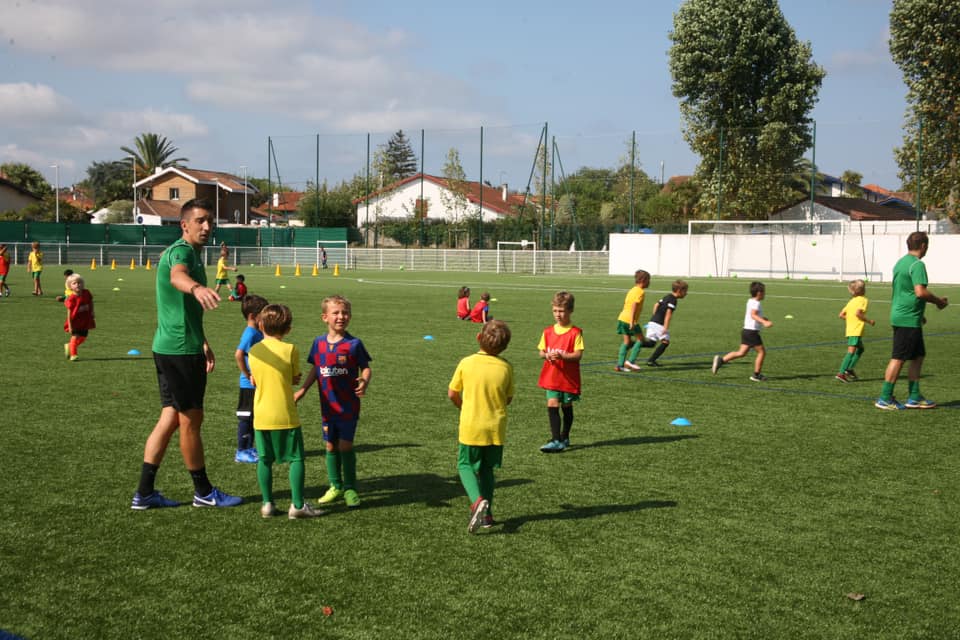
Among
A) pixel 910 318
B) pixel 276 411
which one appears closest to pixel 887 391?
pixel 910 318

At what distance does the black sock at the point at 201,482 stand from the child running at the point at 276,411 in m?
0.53

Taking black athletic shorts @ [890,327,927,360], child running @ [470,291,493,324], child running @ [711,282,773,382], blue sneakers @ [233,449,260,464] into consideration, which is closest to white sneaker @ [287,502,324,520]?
blue sneakers @ [233,449,260,464]

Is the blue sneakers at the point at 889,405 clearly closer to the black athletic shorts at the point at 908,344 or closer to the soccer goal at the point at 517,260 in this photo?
the black athletic shorts at the point at 908,344

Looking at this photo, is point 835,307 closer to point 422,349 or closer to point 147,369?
point 422,349

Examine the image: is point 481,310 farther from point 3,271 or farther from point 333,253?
point 333,253

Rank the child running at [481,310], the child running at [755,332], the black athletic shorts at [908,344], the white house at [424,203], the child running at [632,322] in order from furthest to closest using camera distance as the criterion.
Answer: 1. the white house at [424,203]
2. the child running at [481,310]
3. the child running at [632,322]
4. the child running at [755,332]
5. the black athletic shorts at [908,344]

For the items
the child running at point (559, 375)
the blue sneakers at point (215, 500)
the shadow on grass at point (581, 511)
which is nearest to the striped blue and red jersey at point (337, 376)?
the blue sneakers at point (215, 500)

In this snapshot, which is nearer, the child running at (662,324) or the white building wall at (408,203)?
the child running at (662,324)

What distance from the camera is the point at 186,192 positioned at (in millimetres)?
94188

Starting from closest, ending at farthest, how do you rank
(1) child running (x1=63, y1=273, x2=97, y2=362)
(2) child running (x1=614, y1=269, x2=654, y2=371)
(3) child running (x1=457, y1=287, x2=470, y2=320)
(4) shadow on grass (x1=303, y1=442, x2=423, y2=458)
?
(4) shadow on grass (x1=303, y1=442, x2=423, y2=458)
(2) child running (x1=614, y1=269, x2=654, y2=371)
(1) child running (x1=63, y1=273, x2=97, y2=362)
(3) child running (x1=457, y1=287, x2=470, y2=320)

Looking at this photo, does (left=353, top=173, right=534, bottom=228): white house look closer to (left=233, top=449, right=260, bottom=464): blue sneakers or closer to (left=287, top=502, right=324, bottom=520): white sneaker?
(left=233, top=449, right=260, bottom=464): blue sneakers

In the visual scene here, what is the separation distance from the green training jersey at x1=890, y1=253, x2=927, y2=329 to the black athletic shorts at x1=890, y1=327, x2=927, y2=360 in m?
0.07

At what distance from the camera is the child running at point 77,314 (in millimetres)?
13539

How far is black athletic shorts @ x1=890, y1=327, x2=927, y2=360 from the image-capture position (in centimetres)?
1041
